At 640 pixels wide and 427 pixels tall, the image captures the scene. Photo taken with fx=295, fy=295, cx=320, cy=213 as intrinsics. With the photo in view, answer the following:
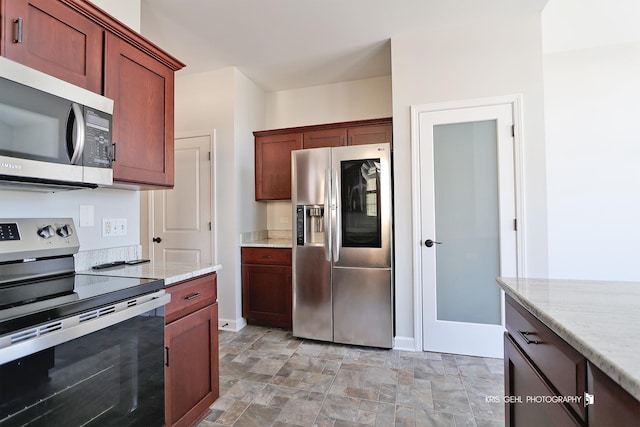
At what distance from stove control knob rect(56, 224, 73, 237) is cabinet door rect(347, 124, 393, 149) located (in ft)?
8.37

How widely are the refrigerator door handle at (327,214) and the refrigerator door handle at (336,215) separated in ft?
0.13

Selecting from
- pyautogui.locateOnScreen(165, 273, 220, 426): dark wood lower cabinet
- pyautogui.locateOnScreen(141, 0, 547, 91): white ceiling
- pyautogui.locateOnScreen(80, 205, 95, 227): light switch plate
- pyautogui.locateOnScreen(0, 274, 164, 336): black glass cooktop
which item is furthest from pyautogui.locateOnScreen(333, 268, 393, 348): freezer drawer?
pyautogui.locateOnScreen(141, 0, 547, 91): white ceiling

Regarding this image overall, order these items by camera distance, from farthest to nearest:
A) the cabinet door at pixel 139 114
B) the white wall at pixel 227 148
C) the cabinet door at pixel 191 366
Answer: the white wall at pixel 227 148
the cabinet door at pixel 139 114
the cabinet door at pixel 191 366

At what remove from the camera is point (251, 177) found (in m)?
3.62

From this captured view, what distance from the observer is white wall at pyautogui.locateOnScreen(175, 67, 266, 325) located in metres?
3.26

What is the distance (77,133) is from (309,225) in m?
1.95

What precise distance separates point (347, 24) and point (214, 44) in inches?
51.1

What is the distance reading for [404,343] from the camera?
269 centimetres

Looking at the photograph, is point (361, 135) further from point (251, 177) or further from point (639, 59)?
point (639, 59)

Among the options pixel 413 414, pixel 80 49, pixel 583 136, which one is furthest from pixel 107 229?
pixel 583 136

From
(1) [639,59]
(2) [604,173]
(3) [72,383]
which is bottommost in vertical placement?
(3) [72,383]

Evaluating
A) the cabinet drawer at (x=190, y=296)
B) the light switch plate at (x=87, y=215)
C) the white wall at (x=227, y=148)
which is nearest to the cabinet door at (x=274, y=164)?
the white wall at (x=227, y=148)

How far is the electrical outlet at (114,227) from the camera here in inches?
72.7

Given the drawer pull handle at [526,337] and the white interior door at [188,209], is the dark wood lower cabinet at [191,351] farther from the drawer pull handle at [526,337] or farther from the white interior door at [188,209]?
the white interior door at [188,209]
